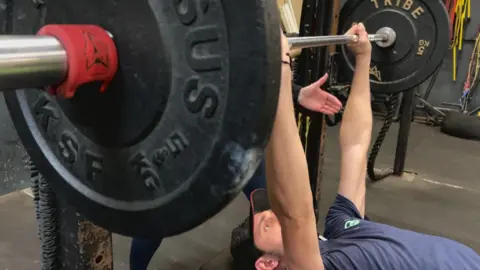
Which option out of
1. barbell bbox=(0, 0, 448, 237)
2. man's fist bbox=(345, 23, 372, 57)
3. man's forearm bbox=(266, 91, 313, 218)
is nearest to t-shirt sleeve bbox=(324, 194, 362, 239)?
man's fist bbox=(345, 23, 372, 57)

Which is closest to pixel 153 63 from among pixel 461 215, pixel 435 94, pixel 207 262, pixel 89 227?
pixel 89 227

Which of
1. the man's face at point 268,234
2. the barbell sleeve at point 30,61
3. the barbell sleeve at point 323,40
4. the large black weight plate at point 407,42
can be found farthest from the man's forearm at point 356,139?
the barbell sleeve at point 30,61

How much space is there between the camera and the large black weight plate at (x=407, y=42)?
1802 millimetres

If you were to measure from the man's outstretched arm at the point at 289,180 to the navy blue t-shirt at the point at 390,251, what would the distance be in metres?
0.26

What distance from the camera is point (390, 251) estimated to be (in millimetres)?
1185

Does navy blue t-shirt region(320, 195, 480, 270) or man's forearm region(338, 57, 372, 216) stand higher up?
man's forearm region(338, 57, 372, 216)

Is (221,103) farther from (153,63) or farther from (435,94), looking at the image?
(435,94)

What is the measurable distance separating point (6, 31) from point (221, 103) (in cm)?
33

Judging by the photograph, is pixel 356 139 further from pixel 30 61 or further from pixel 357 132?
pixel 30 61

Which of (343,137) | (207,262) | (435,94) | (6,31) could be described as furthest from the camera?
(435,94)

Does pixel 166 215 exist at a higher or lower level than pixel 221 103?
lower

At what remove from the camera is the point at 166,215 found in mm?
508

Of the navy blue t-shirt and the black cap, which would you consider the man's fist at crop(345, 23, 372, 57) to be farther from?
the black cap

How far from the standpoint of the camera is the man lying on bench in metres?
0.72
